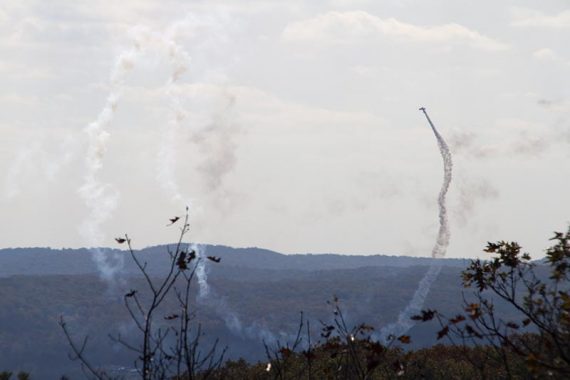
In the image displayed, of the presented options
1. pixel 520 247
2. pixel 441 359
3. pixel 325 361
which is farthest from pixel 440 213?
pixel 520 247

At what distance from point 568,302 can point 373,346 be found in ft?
11.3

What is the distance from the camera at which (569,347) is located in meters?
10.7

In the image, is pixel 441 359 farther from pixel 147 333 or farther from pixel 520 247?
pixel 147 333

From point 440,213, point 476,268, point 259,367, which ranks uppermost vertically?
point 440,213

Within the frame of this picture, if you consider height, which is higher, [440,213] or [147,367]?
[440,213]

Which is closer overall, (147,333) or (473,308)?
(147,333)

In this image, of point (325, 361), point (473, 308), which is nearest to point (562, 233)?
point (473, 308)

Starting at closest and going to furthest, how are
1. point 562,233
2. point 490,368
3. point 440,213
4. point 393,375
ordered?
point 562,233, point 393,375, point 490,368, point 440,213

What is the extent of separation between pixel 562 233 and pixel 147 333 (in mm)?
6534

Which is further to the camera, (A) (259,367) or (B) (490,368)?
(A) (259,367)

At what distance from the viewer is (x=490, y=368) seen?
24.6 m

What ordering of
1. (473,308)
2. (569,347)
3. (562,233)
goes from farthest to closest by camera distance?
(562,233) → (473,308) → (569,347)

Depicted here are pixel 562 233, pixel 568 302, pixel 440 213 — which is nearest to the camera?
pixel 568 302

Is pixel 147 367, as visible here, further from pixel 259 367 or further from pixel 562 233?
pixel 259 367
